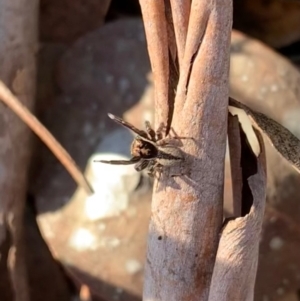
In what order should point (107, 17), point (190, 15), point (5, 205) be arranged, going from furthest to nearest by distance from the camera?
1. point (107, 17)
2. point (5, 205)
3. point (190, 15)

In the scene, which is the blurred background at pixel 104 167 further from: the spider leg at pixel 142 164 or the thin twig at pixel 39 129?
the spider leg at pixel 142 164

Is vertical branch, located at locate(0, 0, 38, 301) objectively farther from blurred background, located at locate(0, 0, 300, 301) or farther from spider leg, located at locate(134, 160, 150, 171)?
spider leg, located at locate(134, 160, 150, 171)

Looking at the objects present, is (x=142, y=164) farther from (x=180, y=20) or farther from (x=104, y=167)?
(x=104, y=167)

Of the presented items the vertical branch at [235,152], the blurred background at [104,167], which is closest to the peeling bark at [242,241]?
the vertical branch at [235,152]

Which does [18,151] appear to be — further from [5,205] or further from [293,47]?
[293,47]

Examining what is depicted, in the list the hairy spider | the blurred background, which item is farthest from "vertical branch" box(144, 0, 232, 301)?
the blurred background

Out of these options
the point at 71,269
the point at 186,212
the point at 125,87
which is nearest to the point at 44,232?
the point at 71,269

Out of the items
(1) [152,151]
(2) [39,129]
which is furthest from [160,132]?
(2) [39,129]
